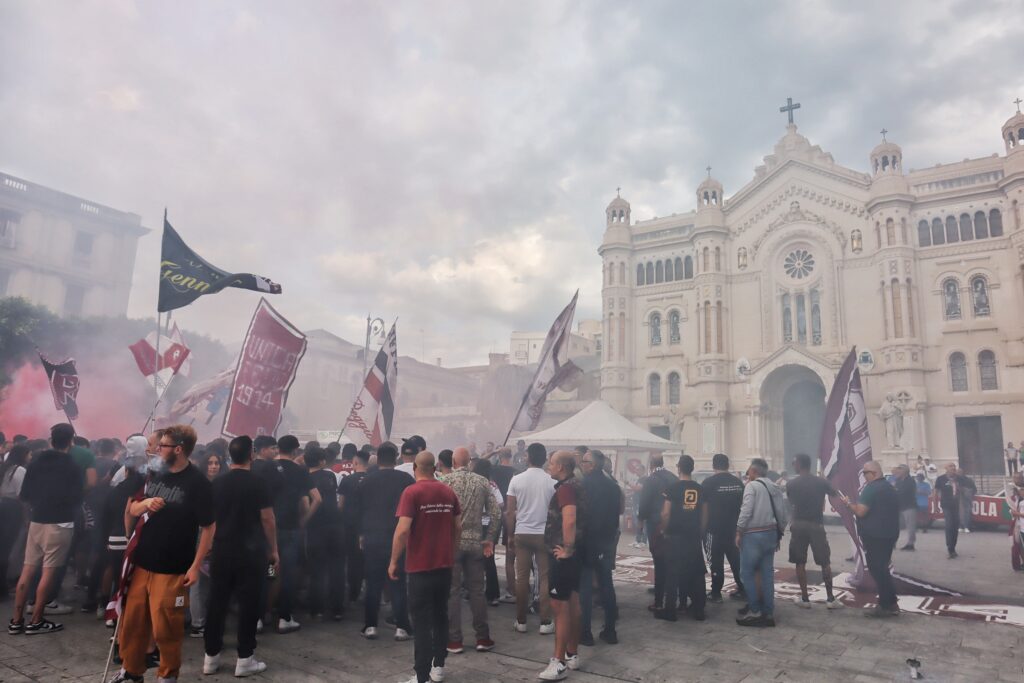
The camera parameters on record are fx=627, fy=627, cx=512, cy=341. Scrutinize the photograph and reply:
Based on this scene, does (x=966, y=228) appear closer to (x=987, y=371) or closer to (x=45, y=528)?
(x=987, y=371)

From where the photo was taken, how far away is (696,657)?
6457 mm

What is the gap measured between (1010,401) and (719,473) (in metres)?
26.7

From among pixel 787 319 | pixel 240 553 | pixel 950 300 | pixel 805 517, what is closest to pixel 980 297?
pixel 950 300

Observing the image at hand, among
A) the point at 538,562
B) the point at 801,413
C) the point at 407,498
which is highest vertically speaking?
the point at 801,413

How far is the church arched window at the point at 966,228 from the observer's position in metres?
30.0

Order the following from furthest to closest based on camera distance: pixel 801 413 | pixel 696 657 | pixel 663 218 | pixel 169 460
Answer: pixel 663 218 < pixel 801 413 < pixel 696 657 < pixel 169 460

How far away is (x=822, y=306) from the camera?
108 feet

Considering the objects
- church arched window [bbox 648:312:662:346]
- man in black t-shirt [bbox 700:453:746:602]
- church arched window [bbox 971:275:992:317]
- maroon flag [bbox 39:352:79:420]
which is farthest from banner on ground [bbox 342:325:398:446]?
church arched window [bbox 971:275:992:317]

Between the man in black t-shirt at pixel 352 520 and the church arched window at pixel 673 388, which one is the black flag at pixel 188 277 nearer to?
the man in black t-shirt at pixel 352 520

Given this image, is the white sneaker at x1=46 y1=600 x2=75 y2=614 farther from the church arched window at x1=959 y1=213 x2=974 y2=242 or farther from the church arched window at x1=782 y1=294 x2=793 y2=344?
the church arched window at x1=959 y1=213 x2=974 y2=242

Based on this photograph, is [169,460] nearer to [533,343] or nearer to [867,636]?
[867,636]

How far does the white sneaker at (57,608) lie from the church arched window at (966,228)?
36080 mm

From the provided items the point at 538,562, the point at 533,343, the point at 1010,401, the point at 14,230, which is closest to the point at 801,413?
the point at 1010,401

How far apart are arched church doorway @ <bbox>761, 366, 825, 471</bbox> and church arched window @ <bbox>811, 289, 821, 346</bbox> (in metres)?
1.72
